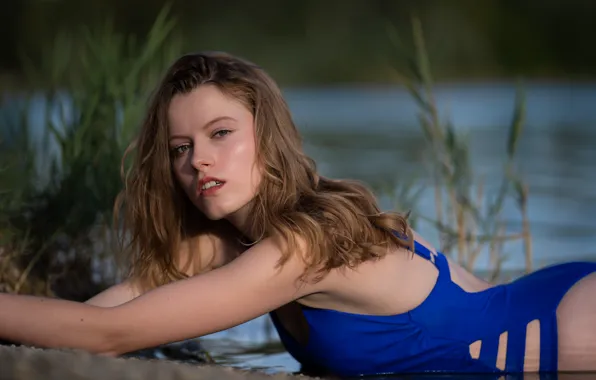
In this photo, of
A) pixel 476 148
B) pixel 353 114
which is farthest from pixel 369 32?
pixel 476 148

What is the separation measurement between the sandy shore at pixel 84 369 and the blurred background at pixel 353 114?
46.7 inches

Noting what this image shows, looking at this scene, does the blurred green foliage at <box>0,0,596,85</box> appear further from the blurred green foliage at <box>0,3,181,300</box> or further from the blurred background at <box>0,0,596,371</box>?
the blurred green foliage at <box>0,3,181,300</box>

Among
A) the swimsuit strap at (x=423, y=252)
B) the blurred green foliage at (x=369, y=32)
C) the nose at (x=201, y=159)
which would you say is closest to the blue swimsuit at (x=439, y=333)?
the swimsuit strap at (x=423, y=252)

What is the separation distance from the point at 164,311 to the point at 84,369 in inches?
21.5

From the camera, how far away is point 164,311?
260 centimetres

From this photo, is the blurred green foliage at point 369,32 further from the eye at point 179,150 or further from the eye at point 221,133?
the eye at point 221,133

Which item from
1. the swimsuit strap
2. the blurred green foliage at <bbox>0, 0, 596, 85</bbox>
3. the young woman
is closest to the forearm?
the young woman

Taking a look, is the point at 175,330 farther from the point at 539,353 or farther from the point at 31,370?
the point at 539,353

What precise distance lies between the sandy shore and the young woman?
42cm

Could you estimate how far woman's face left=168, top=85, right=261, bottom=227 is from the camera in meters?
2.81

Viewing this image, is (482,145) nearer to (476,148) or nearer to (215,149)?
(476,148)

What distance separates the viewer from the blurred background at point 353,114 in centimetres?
393

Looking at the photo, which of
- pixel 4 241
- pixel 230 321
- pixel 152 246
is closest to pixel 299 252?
pixel 230 321

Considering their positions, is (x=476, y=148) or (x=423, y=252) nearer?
(x=423, y=252)
